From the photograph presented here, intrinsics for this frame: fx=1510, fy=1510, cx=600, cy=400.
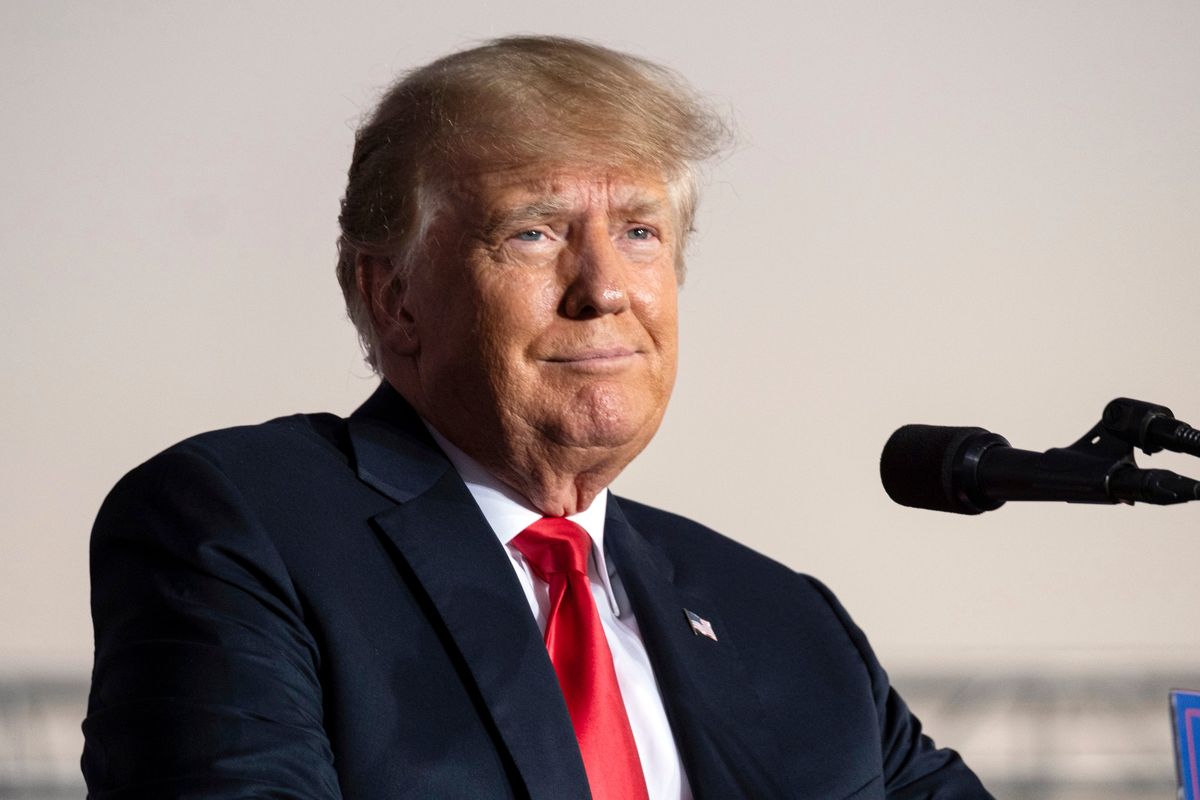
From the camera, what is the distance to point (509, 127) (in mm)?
1812

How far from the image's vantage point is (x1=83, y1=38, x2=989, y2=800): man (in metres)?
1.49

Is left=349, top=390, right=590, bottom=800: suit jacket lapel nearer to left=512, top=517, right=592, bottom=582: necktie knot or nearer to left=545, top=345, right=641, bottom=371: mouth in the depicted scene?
left=512, top=517, right=592, bottom=582: necktie knot

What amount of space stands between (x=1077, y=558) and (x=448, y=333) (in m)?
2.38

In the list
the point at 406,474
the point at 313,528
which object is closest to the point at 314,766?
the point at 313,528

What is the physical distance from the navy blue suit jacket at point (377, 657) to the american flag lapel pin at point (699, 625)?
2 cm

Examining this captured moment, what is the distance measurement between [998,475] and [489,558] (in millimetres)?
620

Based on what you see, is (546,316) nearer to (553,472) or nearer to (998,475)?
(553,472)

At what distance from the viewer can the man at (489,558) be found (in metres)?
1.49

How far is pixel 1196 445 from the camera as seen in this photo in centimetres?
126

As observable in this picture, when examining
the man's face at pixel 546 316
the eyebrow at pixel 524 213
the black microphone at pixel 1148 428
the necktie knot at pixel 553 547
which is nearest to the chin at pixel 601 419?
the man's face at pixel 546 316

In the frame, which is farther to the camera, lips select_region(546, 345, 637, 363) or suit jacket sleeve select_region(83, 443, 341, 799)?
lips select_region(546, 345, 637, 363)

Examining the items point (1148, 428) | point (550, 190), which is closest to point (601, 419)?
point (550, 190)

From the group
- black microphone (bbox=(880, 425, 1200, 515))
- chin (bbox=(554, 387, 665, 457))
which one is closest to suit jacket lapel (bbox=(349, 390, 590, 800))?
chin (bbox=(554, 387, 665, 457))

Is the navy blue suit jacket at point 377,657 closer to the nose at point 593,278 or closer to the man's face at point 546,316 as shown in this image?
the man's face at point 546,316
